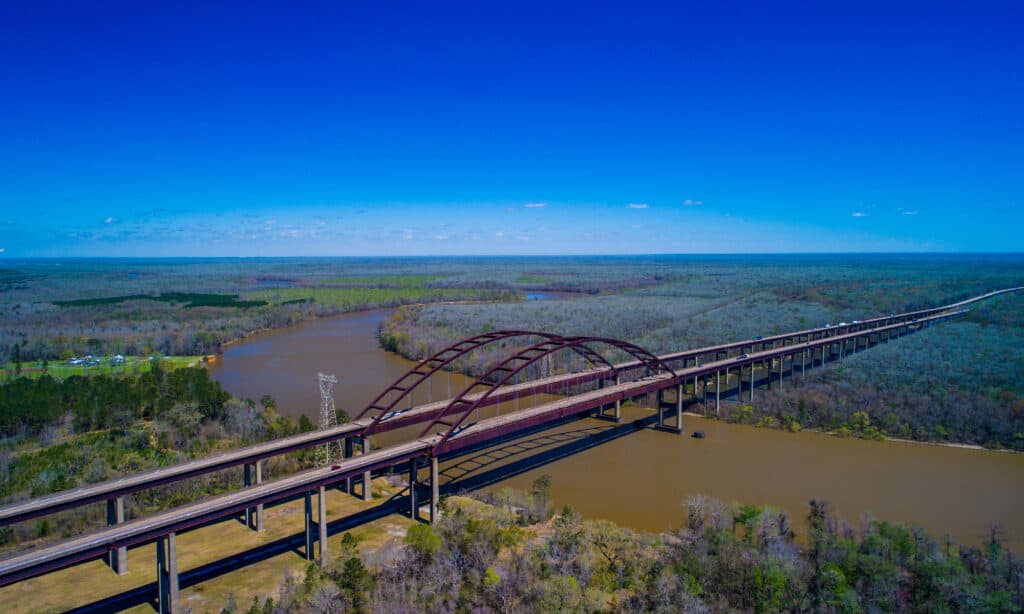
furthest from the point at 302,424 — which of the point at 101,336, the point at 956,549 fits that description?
the point at 101,336

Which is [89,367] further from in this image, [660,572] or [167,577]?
[660,572]

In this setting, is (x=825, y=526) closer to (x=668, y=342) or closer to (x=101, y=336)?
(x=668, y=342)

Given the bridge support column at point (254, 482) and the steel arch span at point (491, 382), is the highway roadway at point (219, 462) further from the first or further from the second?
the steel arch span at point (491, 382)

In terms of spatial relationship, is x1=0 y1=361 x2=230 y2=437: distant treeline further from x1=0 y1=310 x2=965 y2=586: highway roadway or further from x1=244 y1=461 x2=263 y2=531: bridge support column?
x1=0 y1=310 x2=965 y2=586: highway roadway

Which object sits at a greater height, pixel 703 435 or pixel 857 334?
pixel 857 334

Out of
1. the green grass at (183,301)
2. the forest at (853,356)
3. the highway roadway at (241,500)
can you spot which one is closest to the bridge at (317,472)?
the highway roadway at (241,500)

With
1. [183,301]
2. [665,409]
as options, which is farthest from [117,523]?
[183,301]

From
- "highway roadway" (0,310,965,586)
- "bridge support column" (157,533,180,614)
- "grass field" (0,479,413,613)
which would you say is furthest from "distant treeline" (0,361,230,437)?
"bridge support column" (157,533,180,614)
